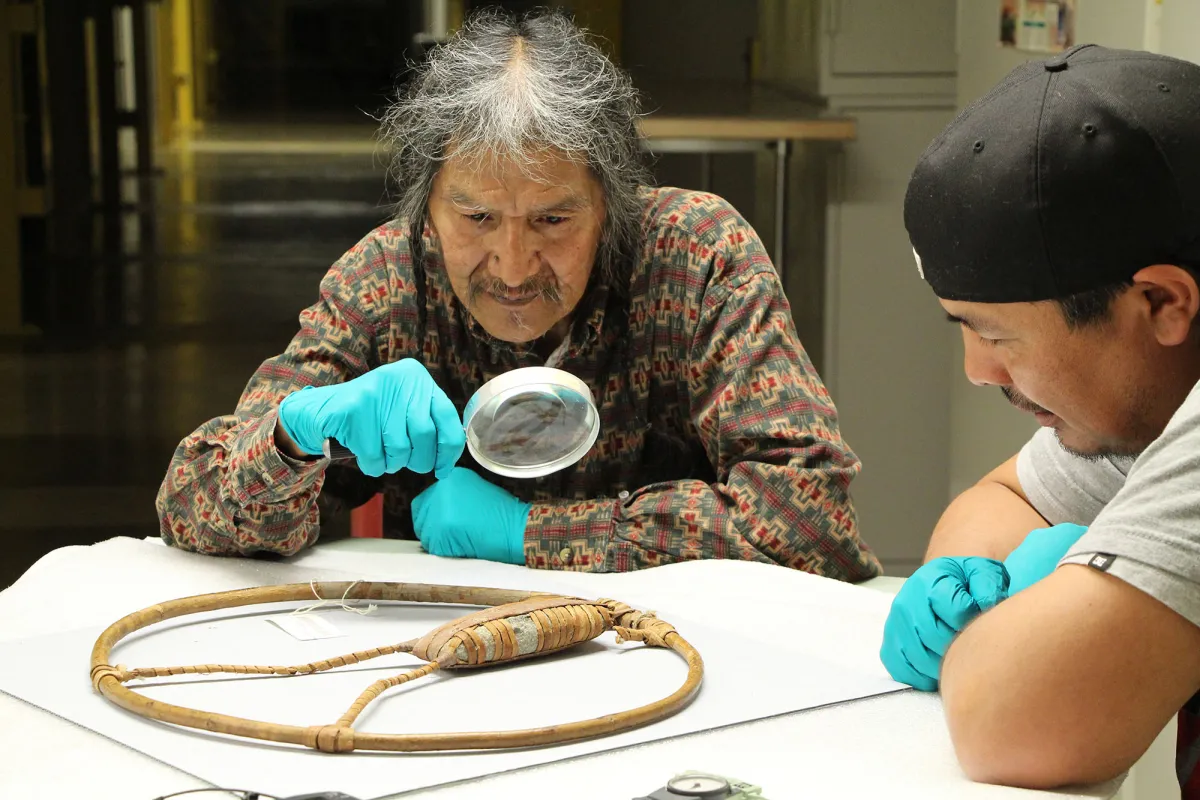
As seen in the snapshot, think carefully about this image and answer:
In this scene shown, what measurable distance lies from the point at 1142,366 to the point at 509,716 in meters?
0.64

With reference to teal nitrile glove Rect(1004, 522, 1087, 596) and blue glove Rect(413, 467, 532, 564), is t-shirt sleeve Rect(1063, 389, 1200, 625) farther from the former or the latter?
blue glove Rect(413, 467, 532, 564)

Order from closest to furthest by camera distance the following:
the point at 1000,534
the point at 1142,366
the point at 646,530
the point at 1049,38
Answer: the point at 1142,366
the point at 1000,534
the point at 646,530
the point at 1049,38

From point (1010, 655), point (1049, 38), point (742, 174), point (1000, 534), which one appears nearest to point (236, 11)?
point (742, 174)

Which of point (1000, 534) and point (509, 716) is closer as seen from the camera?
point (509, 716)

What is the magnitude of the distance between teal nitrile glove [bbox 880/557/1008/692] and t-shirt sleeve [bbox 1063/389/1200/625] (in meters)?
0.18

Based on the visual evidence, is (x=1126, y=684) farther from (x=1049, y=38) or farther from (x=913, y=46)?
(x=913, y=46)

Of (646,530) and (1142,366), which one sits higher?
(1142,366)

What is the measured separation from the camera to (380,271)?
211cm

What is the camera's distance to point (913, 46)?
11.9ft

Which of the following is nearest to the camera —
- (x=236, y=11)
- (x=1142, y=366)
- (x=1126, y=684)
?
(x=1126, y=684)

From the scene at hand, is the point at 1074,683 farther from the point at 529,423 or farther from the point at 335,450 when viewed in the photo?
the point at 335,450

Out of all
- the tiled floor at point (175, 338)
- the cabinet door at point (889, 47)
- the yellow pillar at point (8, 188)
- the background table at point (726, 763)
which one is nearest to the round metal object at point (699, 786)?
the background table at point (726, 763)

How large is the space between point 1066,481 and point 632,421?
0.61m

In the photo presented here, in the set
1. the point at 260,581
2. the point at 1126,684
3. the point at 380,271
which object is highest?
the point at 380,271
